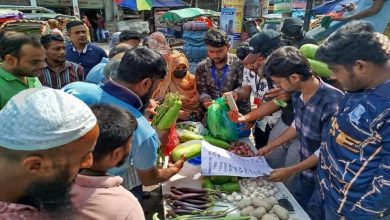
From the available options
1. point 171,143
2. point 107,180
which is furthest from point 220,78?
point 107,180

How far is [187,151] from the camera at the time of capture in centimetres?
254

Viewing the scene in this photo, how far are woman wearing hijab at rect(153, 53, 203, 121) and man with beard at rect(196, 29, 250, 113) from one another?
0.10m

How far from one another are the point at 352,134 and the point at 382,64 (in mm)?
364

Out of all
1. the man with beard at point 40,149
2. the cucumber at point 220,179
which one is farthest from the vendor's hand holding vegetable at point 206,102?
the man with beard at point 40,149

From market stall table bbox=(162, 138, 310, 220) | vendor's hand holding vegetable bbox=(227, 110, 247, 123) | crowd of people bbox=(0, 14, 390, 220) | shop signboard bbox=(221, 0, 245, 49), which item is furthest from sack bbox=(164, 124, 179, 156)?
shop signboard bbox=(221, 0, 245, 49)

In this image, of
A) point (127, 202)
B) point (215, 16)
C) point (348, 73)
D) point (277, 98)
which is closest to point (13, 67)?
point (127, 202)

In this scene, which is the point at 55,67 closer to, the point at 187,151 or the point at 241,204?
the point at 187,151

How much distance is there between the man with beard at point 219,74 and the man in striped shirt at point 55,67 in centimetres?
149

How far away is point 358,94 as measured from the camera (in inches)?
62.5

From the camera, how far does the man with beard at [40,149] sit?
834 millimetres

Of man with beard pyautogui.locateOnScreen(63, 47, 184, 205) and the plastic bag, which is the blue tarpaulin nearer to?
the plastic bag

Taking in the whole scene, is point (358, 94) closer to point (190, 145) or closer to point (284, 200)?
point (284, 200)

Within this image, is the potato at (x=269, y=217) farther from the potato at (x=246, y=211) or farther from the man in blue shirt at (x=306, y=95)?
the man in blue shirt at (x=306, y=95)

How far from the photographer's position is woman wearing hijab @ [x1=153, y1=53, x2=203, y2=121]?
11.1 ft
